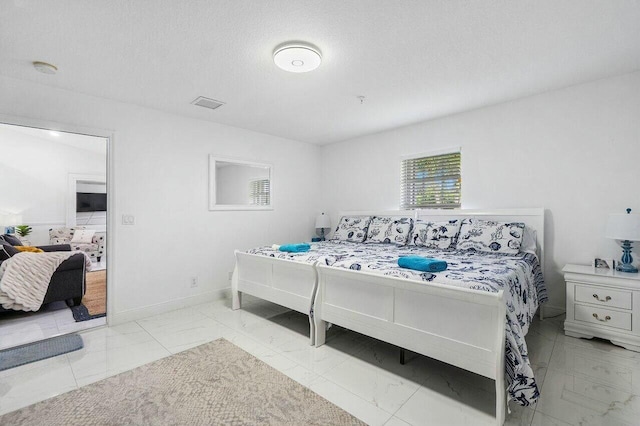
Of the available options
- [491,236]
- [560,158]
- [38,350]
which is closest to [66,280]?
[38,350]

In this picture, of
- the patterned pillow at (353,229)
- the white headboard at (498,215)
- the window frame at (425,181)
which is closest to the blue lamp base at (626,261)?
the white headboard at (498,215)

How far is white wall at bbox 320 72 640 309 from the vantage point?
270 cm

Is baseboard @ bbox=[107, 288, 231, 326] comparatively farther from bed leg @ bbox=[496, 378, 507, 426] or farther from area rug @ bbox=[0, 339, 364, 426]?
bed leg @ bbox=[496, 378, 507, 426]

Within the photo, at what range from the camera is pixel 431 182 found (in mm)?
4012

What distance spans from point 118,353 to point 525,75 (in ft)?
14.2

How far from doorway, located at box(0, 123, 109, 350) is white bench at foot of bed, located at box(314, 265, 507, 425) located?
2.62 metres

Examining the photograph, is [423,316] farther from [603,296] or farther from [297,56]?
[297,56]

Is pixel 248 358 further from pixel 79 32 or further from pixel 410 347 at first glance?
pixel 79 32

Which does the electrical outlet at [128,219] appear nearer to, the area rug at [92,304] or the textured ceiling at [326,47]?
the area rug at [92,304]

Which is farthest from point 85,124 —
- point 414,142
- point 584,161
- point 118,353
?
point 584,161

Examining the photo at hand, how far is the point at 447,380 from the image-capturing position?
201cm

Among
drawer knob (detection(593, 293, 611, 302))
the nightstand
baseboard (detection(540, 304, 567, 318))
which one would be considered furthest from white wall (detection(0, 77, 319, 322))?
drawer knob (detection(593, 293, 611, 302))

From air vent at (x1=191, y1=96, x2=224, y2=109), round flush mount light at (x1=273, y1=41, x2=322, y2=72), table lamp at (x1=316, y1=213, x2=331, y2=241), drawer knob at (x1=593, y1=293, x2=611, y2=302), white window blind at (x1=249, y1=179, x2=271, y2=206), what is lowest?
drawer knob at (x1=593, y1=293, x2=611, y2=302)

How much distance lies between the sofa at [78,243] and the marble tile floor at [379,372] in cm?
333
